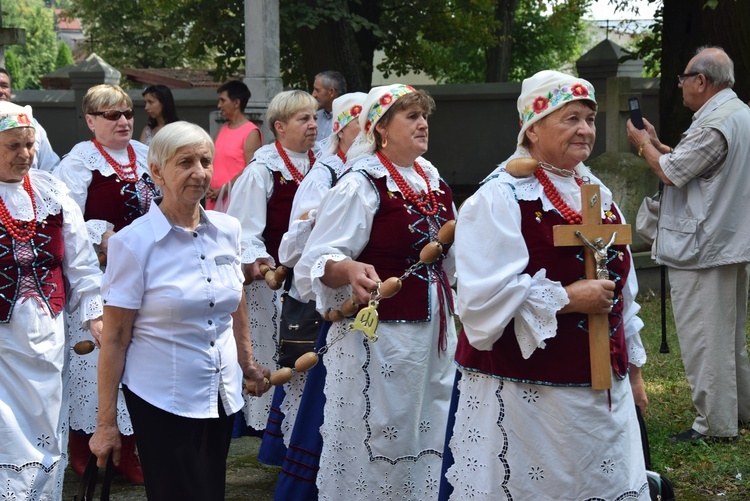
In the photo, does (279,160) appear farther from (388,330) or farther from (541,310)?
(541,310)

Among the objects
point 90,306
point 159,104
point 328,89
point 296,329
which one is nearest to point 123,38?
point 159,104

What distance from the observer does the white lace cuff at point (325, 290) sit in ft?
16.1

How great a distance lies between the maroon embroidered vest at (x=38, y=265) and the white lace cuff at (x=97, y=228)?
48.8 inches

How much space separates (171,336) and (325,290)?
1206 millimetres

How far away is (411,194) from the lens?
514cm

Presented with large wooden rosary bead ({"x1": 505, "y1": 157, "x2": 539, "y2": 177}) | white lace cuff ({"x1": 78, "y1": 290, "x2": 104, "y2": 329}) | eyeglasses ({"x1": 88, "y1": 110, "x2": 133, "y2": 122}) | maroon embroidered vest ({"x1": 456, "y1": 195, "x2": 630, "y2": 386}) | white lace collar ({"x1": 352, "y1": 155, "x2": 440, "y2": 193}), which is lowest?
white lace cuff ({"x1": 78, "y1": 290, "x2": 104, "y2": 329})

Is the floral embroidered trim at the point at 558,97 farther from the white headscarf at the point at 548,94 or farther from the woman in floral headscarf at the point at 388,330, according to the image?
the woman in floral headscarf at the point at 388,330

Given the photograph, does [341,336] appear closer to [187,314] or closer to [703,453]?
[187,314]

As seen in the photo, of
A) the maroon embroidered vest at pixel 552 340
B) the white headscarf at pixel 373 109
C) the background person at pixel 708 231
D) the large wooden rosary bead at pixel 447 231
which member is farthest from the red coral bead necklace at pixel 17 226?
the background person at pixel 708 231

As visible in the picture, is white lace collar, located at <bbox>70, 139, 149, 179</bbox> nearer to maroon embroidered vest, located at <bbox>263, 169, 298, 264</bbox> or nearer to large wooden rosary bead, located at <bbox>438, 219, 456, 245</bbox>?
maroon embroidered vest, located at <bbox>263, 169, 298, 264</bbox>

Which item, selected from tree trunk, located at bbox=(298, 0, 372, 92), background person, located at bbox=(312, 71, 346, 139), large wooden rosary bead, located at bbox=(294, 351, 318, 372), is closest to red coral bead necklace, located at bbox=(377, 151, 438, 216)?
large wooden rosary bead, located at bbox=(294, 351, 318, 372)

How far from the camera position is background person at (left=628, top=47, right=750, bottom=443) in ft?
20.9

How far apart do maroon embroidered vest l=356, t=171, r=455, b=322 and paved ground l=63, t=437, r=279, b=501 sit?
1.68 metres

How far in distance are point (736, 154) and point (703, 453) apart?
5.57 feet
